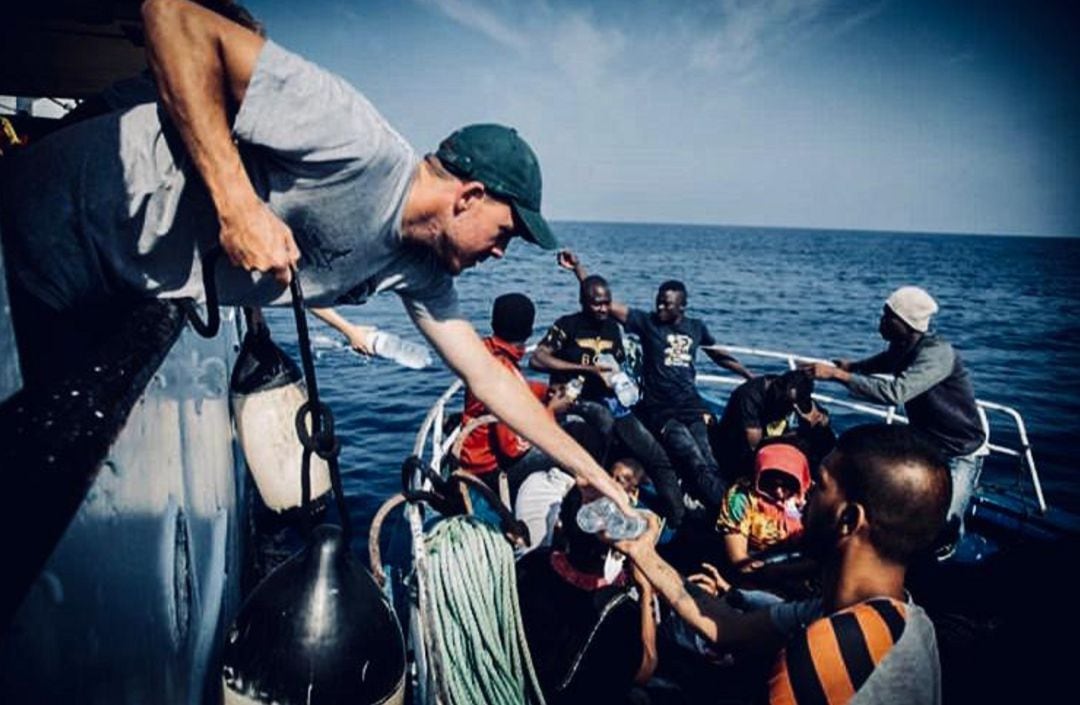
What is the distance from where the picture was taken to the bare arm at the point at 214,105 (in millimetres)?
1335

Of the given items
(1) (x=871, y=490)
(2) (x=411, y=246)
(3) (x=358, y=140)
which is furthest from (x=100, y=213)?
(1) (x=871, y=490)

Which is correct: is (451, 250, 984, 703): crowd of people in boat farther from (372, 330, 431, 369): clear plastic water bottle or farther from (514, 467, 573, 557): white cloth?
(372, 330, 431, 369): clear plastic water bottle

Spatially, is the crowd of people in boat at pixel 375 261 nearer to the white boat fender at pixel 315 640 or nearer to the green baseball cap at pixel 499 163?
the green baseball cap at pixel 499 163

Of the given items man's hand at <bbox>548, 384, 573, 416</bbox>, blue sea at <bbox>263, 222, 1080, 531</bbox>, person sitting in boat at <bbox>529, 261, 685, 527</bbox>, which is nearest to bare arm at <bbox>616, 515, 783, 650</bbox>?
man's hand at <bbox>548, 384, 573, 416</bbox>

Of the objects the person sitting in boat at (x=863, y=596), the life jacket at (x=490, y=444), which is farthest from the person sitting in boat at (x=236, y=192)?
the life jacket at (x=490, y=444)

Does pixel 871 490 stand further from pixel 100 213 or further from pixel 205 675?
pixel 205 675

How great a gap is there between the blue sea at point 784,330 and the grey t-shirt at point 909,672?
6.34 meters

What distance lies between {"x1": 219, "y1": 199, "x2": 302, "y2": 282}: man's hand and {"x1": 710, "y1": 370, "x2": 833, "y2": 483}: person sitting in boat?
5.29m

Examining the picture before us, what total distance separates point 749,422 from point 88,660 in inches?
229

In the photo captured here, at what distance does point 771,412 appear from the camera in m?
6.04

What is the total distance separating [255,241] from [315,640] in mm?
951

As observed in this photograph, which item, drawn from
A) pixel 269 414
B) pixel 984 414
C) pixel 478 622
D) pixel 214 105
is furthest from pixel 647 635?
pixel 984 414

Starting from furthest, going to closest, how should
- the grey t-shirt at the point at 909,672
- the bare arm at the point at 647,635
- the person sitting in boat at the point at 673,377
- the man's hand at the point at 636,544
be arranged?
the person sitting in boat at the point at 673,377 < the bare arm at the point at 647,635 < the man's hand at the point at 636,544 < the grey t-shirt at the point at 909,672

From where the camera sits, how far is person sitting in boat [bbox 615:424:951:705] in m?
1.87
